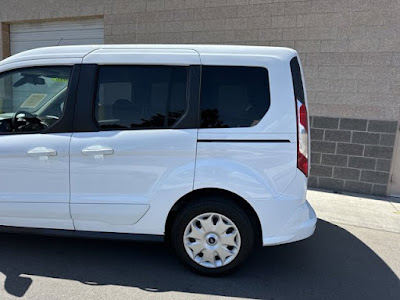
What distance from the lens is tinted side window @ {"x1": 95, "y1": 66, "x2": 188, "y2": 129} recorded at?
8.80 ft

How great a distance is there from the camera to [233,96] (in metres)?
2.64

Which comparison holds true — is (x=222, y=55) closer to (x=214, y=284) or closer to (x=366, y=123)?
(x=214, y=284)

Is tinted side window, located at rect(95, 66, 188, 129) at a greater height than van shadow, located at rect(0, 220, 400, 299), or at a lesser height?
greater

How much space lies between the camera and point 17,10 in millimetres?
7656

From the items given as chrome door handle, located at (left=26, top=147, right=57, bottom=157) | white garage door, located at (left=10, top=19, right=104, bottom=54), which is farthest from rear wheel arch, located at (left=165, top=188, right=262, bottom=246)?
white garage door, located at (left=10, top=19, right=104, bottom=54)

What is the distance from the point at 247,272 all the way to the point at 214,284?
0.37 metres

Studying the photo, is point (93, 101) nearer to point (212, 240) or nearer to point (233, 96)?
point (233, 96)

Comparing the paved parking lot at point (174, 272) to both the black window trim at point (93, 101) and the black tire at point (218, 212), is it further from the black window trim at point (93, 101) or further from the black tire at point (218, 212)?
the black window trim at point (93, 101)

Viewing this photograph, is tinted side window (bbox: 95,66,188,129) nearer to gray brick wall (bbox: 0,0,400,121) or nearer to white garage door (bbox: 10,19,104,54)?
gray brick wall (bbox: 0,0,400,121)

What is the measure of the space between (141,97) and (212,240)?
4.64 ft

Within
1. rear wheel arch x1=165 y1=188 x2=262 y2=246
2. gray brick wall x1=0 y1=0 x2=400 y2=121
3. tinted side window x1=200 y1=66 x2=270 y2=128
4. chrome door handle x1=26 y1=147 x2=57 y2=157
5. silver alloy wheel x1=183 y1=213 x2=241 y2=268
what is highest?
gray brick wall x1=0 y1=0 x2=400 y2=121

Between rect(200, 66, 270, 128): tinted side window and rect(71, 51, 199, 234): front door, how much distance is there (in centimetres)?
19

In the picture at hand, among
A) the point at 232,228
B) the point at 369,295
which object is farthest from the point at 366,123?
the point at 232,228

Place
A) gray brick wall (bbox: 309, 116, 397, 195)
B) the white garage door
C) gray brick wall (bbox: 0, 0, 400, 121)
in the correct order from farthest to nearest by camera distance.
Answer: the white garage door, gray brick wall (bbox: 309, 116, 397, 195), gray brick wall (bbox: 0, 0, 400, 121)
